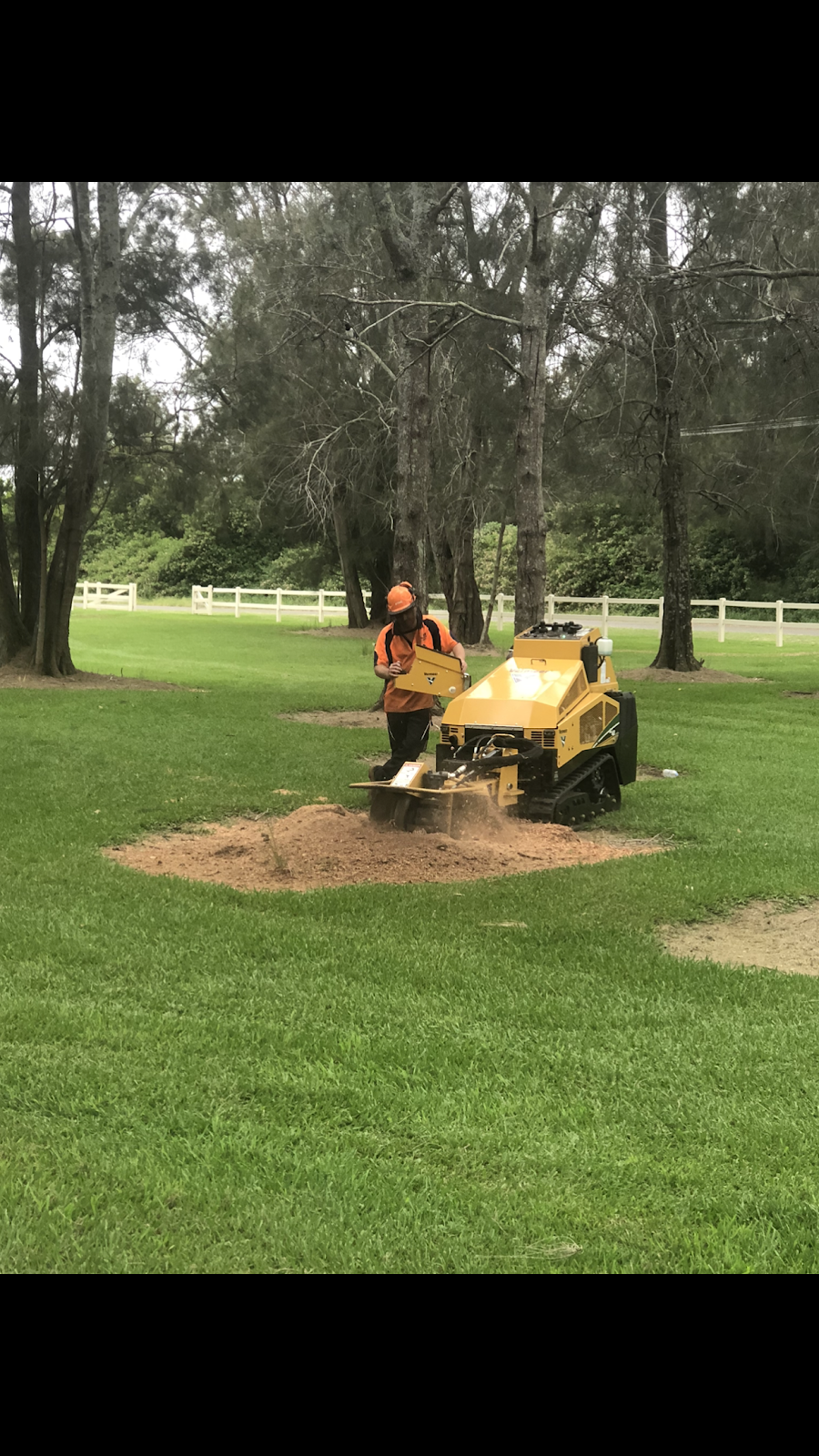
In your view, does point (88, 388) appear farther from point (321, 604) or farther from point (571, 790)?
point (321, 604)

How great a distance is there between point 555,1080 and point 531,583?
9718mm

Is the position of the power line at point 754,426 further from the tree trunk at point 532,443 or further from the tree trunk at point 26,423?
the tree trunk at point 26,423

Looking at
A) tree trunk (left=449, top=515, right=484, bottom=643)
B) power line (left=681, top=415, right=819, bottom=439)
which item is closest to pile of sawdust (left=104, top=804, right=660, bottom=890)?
power line (left=681, top=415, right=819, bottom=439)

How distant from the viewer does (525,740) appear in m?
8.78

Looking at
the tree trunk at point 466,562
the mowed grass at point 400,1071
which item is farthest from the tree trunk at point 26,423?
the mowed grass at point 400,1071

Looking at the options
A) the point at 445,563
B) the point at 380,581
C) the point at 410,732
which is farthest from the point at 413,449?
the point at 380,581

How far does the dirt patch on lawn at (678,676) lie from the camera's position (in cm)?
2030

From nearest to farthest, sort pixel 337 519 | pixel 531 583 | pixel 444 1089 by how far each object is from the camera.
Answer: pixel 444 1089 < pixel 531 583 < pixel 337 519

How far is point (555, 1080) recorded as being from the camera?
14.7 ft

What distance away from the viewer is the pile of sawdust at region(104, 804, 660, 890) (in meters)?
7.49

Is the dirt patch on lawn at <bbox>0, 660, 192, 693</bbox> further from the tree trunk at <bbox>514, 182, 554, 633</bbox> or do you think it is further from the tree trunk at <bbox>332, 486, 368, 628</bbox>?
the tree trunk at <bbox>332, 486, 368, 628</bbox>

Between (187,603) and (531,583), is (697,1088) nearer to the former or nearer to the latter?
(531,583)

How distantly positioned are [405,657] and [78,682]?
10764 millimetres
